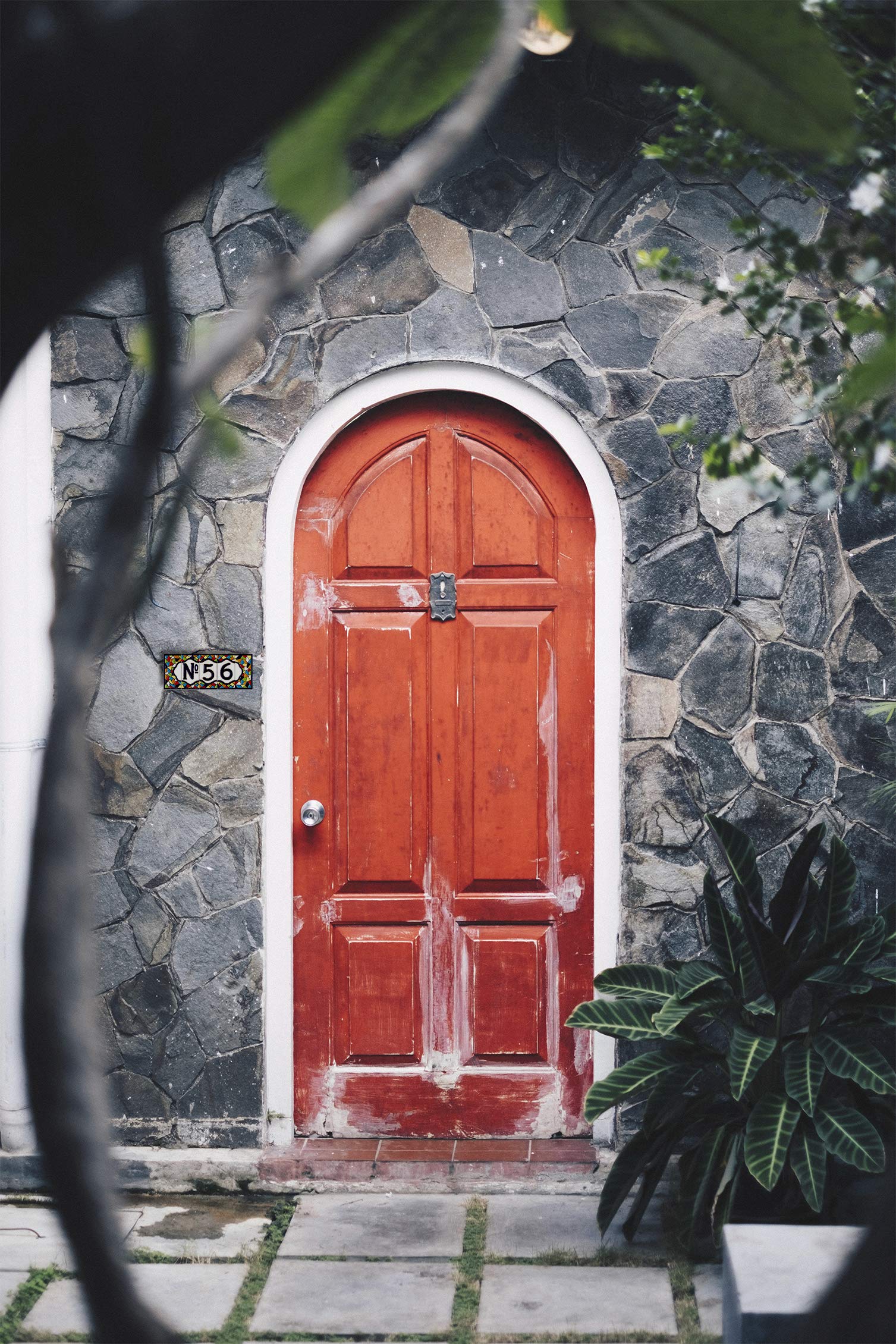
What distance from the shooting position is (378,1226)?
11.4 ft

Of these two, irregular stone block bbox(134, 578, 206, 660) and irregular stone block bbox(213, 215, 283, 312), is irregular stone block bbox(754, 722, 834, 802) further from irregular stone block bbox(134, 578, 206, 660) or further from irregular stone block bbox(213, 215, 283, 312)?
irregular stone block bbox(213, 215, 283, 312)

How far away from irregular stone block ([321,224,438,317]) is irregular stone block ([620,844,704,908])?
1.85m

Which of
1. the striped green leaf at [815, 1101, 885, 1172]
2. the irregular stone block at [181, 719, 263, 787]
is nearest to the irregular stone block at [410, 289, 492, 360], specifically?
the irregular stone block at [181, 719, 263, 787]

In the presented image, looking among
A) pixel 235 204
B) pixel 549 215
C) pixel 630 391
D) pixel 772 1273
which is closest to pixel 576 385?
pixel 630 391

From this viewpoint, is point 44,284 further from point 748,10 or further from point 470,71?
point 748,10

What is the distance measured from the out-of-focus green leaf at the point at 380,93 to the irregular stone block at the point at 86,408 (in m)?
3.45

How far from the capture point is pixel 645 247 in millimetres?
3779

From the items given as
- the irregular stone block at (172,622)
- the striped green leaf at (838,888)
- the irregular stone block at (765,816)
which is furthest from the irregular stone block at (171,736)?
the striped green leaf at (838,888)

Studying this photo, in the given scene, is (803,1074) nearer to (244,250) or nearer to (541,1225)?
(541,1225)

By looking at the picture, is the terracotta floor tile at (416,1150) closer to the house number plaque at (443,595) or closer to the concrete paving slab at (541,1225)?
the concrete paving slab at (541,1225)

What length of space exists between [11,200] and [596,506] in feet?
11.0

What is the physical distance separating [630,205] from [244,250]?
3.99 feet

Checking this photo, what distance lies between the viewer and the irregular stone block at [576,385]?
3.80m

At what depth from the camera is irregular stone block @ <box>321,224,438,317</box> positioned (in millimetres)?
3803
